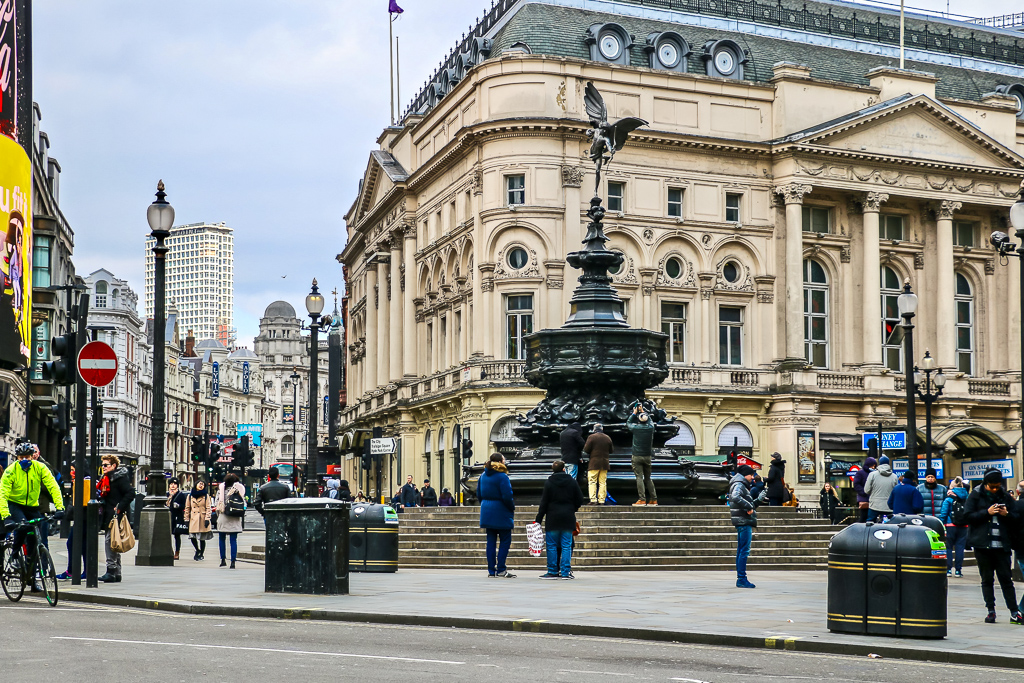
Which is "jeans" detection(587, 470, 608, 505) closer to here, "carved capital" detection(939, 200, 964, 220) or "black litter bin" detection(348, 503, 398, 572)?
"black litter bin" detection(348, 503, 398, 572)

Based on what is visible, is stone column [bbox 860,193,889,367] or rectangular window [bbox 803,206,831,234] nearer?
stone column [bbox 860,193,889,367]

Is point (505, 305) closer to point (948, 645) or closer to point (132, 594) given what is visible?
point (132, 594)

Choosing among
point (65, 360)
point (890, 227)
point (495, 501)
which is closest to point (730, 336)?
point (890, 227)

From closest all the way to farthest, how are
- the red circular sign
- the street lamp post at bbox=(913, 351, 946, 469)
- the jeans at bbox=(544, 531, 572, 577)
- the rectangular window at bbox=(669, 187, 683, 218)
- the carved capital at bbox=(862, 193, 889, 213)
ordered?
1. the red circular sign
2. the jeans at bbox=(544, 531, 572, 577)
3. the street lamp post at bbox=(913, 351, 946, 469)
4. the rectangular window at bbox=(669, 187, 683, 218)
5. the carved capital at bbox=(862, 193, 889, 213)

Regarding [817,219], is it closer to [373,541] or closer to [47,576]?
[373,541]

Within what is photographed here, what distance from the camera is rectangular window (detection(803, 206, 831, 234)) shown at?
64.6 metres

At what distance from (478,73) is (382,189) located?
16450mm

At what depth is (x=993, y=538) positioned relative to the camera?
52.2 ft

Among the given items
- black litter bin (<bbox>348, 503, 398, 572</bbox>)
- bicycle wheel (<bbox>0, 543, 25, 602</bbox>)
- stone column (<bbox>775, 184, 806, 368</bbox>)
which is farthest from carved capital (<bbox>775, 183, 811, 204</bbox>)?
bicycle wheel (<bbox>0, 543, 25, 602</bbox>)

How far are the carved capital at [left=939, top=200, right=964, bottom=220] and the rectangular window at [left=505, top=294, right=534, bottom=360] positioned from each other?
2027 cm

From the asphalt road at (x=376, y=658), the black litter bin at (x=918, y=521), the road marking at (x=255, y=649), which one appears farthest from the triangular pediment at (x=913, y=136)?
the road marking at (x=255, y=649)

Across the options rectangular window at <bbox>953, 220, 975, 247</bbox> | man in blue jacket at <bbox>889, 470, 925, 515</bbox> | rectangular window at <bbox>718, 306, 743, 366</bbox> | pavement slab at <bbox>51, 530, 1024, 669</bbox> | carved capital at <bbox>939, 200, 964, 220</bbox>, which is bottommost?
pavement slab at <bbox>51, 530, 1024, 669</bbox>

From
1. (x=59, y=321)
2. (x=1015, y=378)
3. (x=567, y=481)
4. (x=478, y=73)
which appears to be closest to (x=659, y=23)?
(x=478, y=73)

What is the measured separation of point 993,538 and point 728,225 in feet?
154
